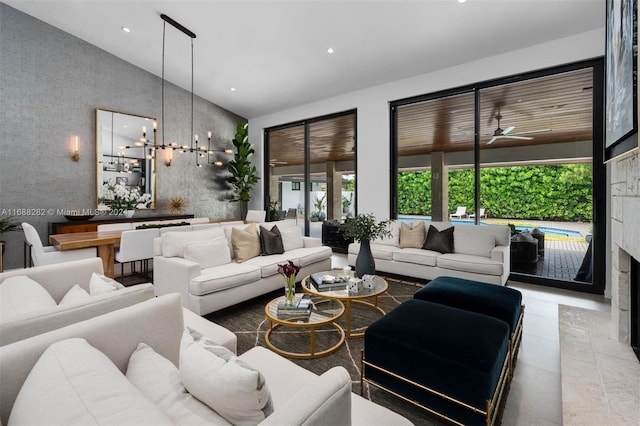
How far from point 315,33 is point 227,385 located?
4.64m

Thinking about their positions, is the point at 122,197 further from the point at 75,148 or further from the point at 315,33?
the point at 315,33

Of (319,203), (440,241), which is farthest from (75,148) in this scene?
(440,241)

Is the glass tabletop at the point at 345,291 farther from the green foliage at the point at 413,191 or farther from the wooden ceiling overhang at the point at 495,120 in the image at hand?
the wooden ceiling overhang at the point at 495,120

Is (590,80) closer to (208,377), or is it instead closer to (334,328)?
(334,328)

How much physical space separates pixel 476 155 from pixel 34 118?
717 centimetres

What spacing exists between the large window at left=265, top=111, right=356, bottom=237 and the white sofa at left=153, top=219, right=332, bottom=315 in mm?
2731

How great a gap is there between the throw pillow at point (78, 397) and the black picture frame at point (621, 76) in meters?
2.61

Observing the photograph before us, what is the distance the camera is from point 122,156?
18.6 feet

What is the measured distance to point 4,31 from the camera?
448 cm

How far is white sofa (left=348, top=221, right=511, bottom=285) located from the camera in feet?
12.2

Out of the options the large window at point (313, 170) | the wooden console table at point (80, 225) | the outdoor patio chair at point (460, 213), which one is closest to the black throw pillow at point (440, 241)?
the outdoor patio chair at point (460, 213)

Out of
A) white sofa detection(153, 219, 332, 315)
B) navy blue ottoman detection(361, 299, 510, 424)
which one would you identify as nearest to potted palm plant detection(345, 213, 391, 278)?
white sofa detection(153, 219, 332, 315)

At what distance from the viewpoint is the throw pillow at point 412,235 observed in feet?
14.9

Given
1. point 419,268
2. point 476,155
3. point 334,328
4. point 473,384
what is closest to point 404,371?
point 473,384
